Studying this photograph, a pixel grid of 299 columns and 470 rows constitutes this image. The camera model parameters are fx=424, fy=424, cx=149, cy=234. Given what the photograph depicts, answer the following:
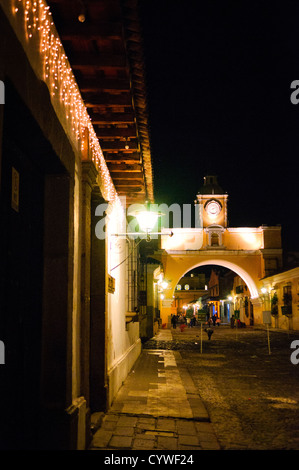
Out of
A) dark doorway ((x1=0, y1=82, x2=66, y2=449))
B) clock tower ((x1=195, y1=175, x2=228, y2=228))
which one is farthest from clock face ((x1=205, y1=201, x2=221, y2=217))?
dark doorway ((x1=0, y1=82, x2=66, y2=449))

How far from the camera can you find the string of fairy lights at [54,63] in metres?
3.38

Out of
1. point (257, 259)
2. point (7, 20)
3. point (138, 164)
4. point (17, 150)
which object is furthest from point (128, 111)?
point (257, 259)

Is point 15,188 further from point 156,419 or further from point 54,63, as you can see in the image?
point 156,419

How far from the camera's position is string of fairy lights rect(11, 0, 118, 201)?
338 centimetres

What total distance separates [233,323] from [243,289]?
923 cm

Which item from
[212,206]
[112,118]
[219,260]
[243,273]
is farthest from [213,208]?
[112,118]

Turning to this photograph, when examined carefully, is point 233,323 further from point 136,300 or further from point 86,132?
point 86,132

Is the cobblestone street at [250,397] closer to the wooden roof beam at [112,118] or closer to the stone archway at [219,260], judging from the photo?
the wooden roof beam at [112,118]

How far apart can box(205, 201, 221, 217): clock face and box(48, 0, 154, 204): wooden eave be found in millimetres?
35481

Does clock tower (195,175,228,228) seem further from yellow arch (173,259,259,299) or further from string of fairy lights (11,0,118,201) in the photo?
string of fairy lights (11,0,118,201)

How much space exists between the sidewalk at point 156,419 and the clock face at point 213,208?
34.5 meters

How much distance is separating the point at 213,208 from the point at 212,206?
228 mm

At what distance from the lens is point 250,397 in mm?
7707

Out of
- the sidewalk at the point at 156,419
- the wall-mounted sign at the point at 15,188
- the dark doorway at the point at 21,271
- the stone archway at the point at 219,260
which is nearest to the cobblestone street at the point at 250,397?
the sidewalk at the point at 156,419
